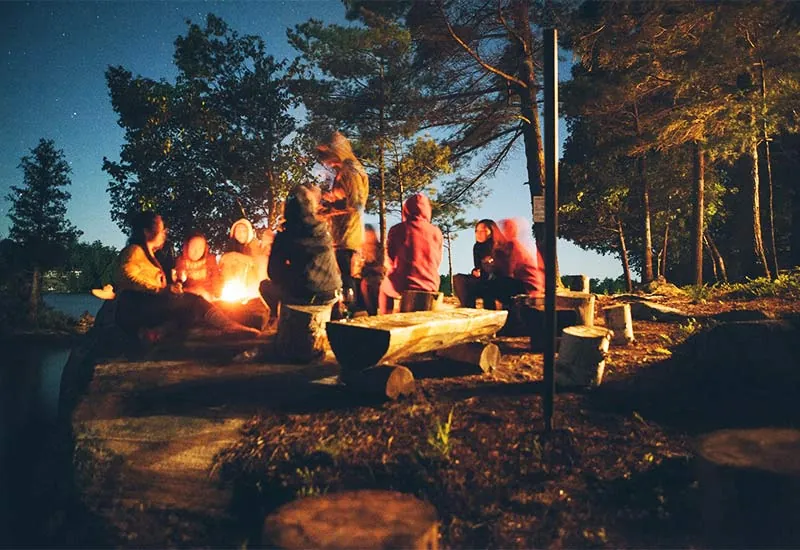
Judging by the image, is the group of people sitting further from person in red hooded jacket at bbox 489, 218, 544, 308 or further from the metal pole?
the metal pole

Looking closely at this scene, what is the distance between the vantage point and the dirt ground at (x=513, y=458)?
3127 millimetres

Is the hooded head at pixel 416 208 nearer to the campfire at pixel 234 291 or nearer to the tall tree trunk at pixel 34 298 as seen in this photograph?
the campfire at pixel 234 291

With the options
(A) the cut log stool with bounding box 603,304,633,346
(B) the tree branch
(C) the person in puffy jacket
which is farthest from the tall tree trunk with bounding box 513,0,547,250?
(C) the person in puffy jacket

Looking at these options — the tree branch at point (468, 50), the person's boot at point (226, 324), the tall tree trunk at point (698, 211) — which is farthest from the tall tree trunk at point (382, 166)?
the tall tree trunk at point (698, 211)

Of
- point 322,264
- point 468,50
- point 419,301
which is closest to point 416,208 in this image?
point 419,301

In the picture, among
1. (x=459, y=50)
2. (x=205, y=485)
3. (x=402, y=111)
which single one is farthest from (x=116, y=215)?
(x=205, y=485)

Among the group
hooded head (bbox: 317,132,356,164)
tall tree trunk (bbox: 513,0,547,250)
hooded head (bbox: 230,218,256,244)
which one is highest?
tall tree trunk (bbox: 513,0,547,250)

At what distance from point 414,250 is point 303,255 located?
186cm

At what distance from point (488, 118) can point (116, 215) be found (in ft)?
37.3

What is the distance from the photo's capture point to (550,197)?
4094mm

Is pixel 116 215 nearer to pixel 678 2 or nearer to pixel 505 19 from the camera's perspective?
pixel 505 19

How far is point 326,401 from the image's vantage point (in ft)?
16.2

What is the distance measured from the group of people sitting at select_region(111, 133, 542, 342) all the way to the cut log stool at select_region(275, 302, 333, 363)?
1.43ft

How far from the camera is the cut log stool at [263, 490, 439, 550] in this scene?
243cm
